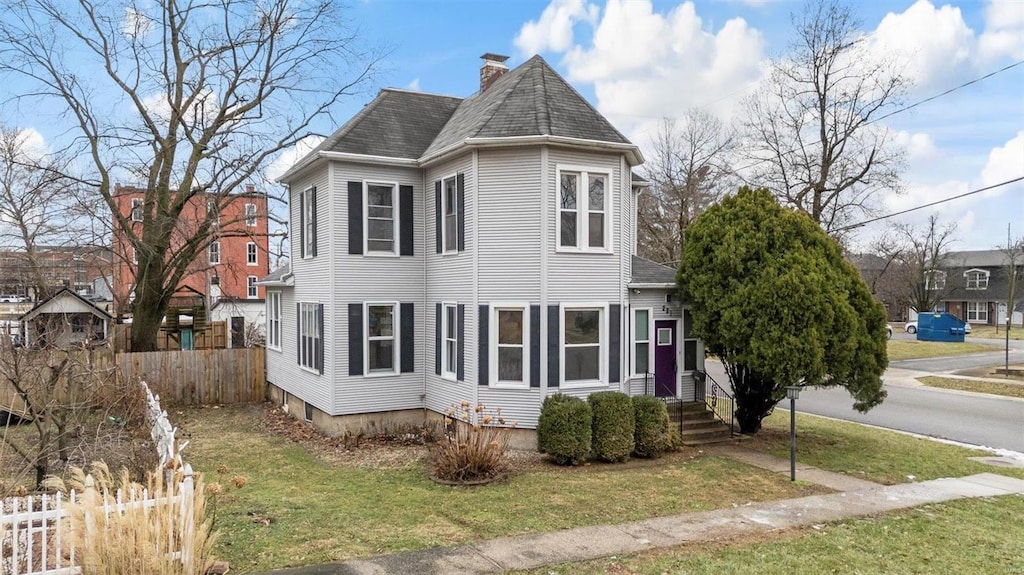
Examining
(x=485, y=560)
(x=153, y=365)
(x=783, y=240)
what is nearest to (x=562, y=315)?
(x=783, y=240)

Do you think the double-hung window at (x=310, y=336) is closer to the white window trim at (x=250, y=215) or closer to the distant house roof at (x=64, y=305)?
the white window trim at (x=250, y=215)

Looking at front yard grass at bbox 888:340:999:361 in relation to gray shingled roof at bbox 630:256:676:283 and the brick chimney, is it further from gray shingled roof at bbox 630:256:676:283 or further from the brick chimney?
the brick chimney

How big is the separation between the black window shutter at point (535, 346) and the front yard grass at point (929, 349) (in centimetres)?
2923

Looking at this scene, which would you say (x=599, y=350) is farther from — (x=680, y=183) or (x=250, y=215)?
(x=680, y=183)

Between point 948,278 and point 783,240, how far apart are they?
2454 inches

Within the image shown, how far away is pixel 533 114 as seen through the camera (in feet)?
41.9

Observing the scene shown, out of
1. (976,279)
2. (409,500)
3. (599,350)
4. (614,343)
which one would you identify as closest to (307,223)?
(599,350)

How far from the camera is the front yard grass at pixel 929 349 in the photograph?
35094 mm

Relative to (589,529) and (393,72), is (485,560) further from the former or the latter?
(393,72)

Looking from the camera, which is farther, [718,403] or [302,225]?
[718,403]

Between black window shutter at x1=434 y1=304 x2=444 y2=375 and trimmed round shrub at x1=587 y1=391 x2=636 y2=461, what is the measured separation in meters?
3.90

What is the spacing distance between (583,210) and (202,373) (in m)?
14.2

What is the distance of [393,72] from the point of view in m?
20.5

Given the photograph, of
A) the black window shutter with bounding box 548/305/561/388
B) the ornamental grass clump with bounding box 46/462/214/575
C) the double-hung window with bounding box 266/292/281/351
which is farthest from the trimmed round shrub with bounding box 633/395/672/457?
the double-hung window with bounding box 266/292/281/351
